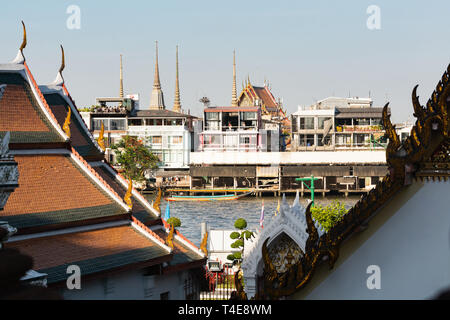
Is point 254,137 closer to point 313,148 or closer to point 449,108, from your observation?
point 313,148

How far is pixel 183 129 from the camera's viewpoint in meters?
91.2

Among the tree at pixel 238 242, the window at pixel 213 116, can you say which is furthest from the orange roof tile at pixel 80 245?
the window at pixel 213 116

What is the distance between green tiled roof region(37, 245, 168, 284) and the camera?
46.1 feet

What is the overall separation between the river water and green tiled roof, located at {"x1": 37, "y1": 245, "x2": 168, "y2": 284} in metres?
31.5

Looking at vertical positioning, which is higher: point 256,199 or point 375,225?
point 375,225

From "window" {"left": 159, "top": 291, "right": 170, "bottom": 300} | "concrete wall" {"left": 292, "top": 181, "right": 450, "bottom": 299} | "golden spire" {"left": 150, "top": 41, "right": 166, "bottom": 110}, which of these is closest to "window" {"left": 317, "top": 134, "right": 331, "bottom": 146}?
"golden spire" {"left": 150, "top": 41, "right": 166, "bottom": 110}

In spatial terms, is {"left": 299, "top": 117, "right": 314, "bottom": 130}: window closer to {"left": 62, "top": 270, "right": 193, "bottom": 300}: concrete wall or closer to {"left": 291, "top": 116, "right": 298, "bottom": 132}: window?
{"left": 291, "top": 116, "right": 298, "bottom": 132}: window

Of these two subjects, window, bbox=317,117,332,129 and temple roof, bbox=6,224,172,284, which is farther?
window, bbox=317,117,332,129

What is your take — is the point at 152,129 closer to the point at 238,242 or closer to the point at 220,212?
the point at 220,212

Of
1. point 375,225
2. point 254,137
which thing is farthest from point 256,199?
point 375,225

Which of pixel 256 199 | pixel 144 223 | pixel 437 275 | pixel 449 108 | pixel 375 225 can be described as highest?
pixel 449 108

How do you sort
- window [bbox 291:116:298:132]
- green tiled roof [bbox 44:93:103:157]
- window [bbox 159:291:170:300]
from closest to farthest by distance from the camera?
window [bbox 159:291:170:300], green tiled roof [bbox 44:93:103:157], window [bbox 291:116:298:132]
